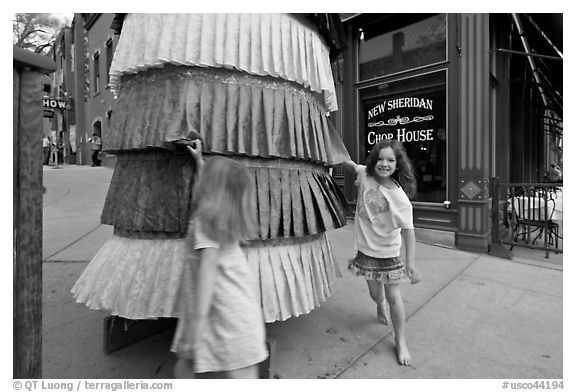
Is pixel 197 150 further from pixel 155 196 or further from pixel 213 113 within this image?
pixel 155 196

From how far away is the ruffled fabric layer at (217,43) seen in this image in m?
1.91

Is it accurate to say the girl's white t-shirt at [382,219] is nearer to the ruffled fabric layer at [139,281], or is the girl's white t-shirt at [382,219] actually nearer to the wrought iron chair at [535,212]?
the ruffled fabric layer at [139,281]

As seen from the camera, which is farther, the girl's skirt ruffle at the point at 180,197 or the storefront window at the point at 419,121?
the storefront window at the point at 419,121

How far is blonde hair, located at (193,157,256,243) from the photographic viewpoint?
142 cm

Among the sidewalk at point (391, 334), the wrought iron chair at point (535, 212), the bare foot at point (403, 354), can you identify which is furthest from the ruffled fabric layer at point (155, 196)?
the wrought iron chair at point (535, 212)

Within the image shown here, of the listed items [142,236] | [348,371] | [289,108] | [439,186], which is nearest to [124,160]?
[142,236]

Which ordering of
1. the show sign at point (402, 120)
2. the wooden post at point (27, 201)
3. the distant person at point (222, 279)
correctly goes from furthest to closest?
the show sign at point (402, 120) → the distant person at point (222, 279) → the wooden post at point (27, 201)

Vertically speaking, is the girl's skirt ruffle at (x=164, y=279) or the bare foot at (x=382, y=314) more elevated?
the girl's skirt ruffle at (x=164, y=279)

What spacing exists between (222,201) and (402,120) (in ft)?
18.2

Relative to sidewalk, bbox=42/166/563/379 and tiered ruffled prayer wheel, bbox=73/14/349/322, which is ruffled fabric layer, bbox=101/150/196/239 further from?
sidewalk, bbox=42/166/563/379

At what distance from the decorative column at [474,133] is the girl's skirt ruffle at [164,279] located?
4130mm

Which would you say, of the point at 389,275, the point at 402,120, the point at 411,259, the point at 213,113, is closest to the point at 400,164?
the point at 411,259
